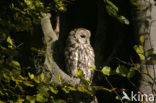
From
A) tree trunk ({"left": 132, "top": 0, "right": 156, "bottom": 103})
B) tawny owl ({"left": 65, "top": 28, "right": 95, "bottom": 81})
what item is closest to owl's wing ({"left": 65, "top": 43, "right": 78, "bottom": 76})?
tawny owl ({"left": 65, "top": 28, "right": 95, "bottom": 81})

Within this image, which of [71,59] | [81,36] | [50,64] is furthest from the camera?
[81,36]

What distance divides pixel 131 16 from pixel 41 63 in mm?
951

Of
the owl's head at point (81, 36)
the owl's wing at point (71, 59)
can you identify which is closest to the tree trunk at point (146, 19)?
the owl's head at point (81, 36)

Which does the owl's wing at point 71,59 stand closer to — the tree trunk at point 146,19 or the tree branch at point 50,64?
the tree branch at point 50,64

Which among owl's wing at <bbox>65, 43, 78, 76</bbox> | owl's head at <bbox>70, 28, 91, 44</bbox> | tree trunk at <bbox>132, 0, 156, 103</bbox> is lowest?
owl's wing at <bbox>65, 43, 78, 76</bbox>

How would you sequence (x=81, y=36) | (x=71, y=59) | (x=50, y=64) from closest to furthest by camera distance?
(x=50, y=64)
(x=71, y=59)
(x=81, y=36)

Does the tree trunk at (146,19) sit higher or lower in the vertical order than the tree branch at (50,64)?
higher

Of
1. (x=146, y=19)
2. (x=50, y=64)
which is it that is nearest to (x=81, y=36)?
(x=50, y=64)

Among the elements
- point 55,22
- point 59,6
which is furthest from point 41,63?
point 55,22

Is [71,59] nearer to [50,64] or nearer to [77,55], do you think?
[77,55]

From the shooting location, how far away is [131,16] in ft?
6.36

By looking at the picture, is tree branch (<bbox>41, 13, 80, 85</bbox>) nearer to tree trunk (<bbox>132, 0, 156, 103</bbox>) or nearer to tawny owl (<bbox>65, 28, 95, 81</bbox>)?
→ tawny owl (<bbox>65, 28, 95, 81</bbox>)

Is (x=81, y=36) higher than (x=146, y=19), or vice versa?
(x=146, y=19)

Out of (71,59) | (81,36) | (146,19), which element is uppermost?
(146,19)
